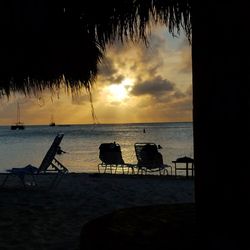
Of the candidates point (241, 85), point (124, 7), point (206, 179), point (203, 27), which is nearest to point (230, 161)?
point (206, 179)

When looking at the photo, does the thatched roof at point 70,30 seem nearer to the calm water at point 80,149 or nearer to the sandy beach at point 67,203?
the sandy beach at point 67,203

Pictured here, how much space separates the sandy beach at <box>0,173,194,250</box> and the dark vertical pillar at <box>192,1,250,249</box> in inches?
97.9

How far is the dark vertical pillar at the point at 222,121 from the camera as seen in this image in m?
1.48

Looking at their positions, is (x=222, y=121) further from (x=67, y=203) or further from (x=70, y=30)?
(x=67, y=203)

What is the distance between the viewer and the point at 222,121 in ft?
5.00

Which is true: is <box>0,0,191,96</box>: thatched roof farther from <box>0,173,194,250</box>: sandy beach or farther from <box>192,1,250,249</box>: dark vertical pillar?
<box>0,173,194,250</box>: sandy beach

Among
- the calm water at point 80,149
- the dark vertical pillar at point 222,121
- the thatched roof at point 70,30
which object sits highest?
the thatched roof at point 70,30

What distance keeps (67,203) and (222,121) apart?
188 inches

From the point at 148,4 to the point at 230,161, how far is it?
6.56 ft

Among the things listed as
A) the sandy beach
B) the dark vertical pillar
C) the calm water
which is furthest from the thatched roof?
the calm water

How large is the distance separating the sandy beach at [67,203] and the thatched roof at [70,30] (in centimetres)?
158

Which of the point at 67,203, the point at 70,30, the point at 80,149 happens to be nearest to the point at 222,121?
the point at 70,30

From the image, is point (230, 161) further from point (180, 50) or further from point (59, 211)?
point (59, 211)

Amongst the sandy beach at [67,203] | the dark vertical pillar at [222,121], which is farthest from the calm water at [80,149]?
the dark vertical pillar at [222,121]
